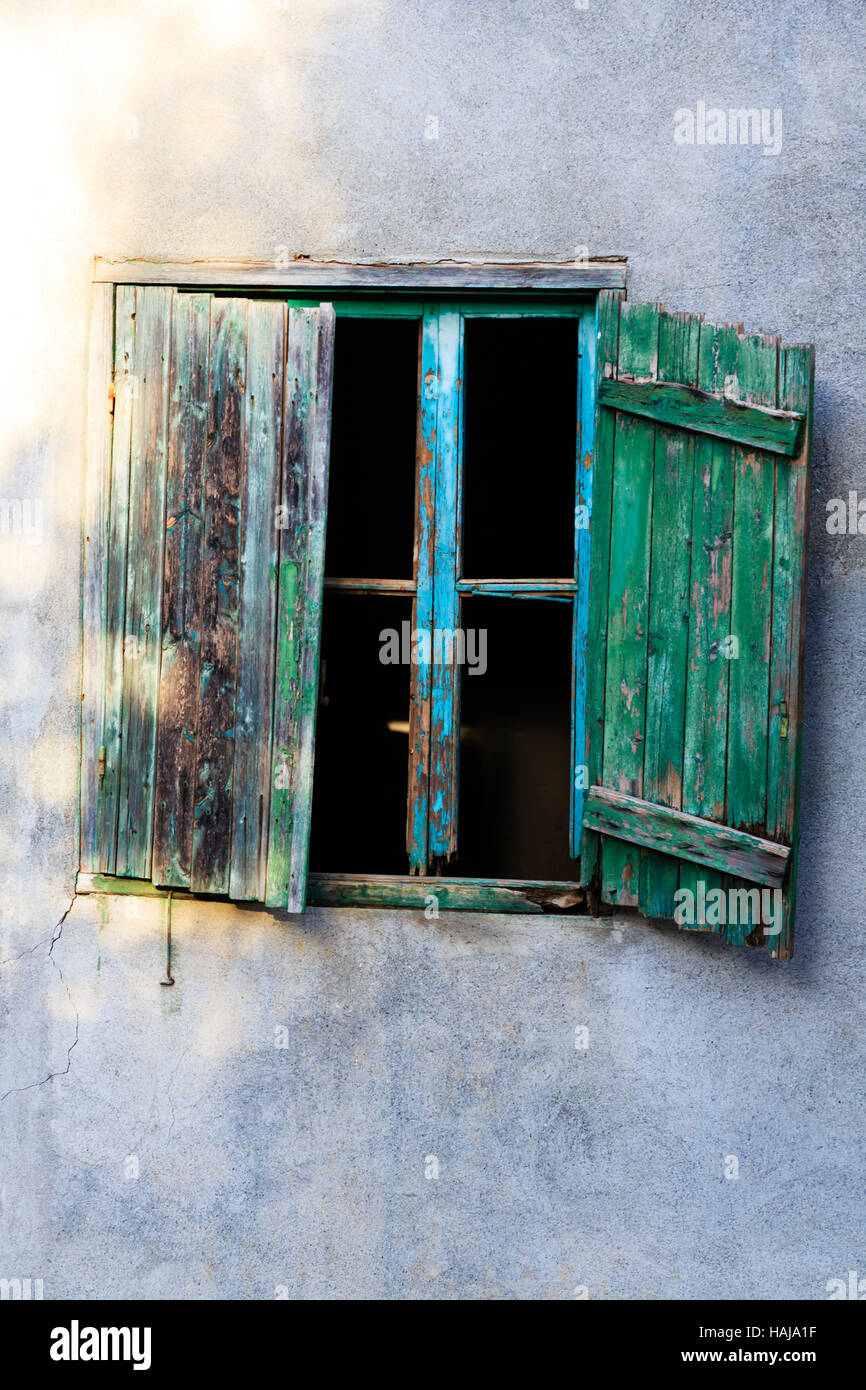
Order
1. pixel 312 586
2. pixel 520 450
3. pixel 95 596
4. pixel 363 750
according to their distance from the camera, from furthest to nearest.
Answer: pixel 363 750 → pixel 520 450 → pixel 95 596 → pixel 312 586

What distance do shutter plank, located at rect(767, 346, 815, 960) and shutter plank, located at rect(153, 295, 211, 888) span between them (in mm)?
1459

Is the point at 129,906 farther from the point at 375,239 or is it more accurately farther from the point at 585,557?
the point at 375,239

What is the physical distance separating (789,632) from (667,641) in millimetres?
295

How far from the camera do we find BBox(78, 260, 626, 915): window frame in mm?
2896

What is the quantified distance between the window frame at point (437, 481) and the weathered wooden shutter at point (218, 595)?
140 millimetres

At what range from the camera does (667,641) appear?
2.75 m

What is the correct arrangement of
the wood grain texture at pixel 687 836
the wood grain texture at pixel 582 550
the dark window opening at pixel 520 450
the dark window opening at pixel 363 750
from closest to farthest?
the wood grain texture at pixel 687 836
the wood grain texture at pixel 582 550
the dark window opening at pixel 520 450
the dark window opening at pixel 363 750

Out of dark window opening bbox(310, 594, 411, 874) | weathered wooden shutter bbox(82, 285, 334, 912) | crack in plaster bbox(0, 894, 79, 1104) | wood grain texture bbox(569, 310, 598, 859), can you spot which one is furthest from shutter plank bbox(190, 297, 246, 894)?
dark window opening bbox(310, 594, 411, 874)

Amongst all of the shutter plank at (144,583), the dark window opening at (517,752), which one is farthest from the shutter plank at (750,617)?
the dark window opening at (517,752)

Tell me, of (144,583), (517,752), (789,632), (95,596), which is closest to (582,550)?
(789,632)

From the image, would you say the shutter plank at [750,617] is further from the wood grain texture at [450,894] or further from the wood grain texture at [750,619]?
the wood grain texture at [450,894]

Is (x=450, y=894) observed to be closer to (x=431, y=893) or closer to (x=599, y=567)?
(x=431, y=893)

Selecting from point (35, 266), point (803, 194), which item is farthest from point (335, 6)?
point (803, 194)

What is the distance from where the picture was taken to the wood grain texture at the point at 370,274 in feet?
9.39
